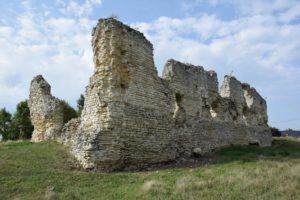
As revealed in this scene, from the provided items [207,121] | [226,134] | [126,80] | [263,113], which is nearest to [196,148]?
[207,121]

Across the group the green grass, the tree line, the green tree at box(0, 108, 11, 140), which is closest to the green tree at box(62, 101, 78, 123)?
the tree line

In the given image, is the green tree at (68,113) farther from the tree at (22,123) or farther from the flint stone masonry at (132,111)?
the flint stone masonry at (132,111)

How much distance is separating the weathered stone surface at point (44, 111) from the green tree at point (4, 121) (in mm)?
12171

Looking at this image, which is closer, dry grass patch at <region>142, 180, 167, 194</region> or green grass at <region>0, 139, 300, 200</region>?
green grass at <region>0, 139, 300, 200</region>

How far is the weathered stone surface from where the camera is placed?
624 inches

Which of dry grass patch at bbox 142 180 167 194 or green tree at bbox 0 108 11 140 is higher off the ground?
green tree at bbox 0 108 11 140

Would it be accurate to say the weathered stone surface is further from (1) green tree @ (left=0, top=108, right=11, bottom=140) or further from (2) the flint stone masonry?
→ (1) green tree @ (left=0, top=108, right=11, bottom=140)

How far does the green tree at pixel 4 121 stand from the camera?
2779 cm

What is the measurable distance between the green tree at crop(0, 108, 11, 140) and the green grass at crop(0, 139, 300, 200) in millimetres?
17139

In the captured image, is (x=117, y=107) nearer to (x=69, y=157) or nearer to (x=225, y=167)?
(x=69, y=157)

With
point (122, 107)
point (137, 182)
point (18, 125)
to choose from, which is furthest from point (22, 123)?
point (137, 182)

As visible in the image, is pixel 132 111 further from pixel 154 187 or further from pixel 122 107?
pixel 154 187

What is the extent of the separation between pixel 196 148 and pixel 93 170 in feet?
18.2

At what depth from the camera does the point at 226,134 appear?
1816cm
